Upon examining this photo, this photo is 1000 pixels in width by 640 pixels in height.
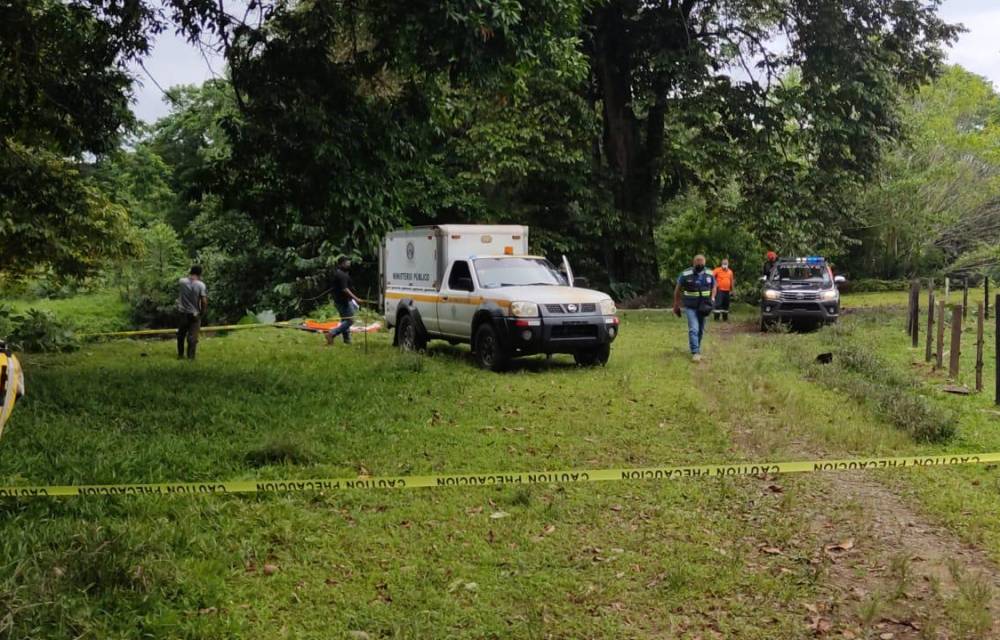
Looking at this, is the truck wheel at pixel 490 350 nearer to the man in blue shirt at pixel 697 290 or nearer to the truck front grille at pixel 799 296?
the man in blue shirt at pixel 697 290

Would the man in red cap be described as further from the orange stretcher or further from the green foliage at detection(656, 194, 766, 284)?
the orange stretcher

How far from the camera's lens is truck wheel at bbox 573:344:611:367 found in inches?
549

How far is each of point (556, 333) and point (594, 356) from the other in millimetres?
1181

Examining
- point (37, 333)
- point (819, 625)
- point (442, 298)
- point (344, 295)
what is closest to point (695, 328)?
point (442, 298)

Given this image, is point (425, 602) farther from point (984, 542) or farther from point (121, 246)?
point (121, 246)

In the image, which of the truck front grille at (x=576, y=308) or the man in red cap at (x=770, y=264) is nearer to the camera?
the truck front grille at (x=576, y=308)

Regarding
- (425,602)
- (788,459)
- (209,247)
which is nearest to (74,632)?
(425,602)

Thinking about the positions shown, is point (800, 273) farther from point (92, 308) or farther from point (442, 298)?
point (92, 308)

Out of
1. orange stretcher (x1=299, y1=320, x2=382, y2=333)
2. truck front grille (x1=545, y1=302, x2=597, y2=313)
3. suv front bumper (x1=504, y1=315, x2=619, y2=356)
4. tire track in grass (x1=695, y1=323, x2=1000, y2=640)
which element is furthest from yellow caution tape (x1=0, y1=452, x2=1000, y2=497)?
orange stretcher (x1=299, y1=320, x2=382, y2=333)

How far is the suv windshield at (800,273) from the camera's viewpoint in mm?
21281

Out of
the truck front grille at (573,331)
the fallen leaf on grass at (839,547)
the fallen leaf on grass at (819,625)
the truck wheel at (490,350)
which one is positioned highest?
the truck front grille at (573,331)

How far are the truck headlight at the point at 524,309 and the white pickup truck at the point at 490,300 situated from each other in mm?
14

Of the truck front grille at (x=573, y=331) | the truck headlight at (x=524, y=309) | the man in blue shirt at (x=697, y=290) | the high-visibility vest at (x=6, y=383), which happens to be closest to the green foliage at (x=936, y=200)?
the man in blue shirt at (x=697, y=290)

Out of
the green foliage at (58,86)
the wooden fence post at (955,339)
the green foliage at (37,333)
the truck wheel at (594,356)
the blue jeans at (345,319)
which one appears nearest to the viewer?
the green foliage at (58,86)
